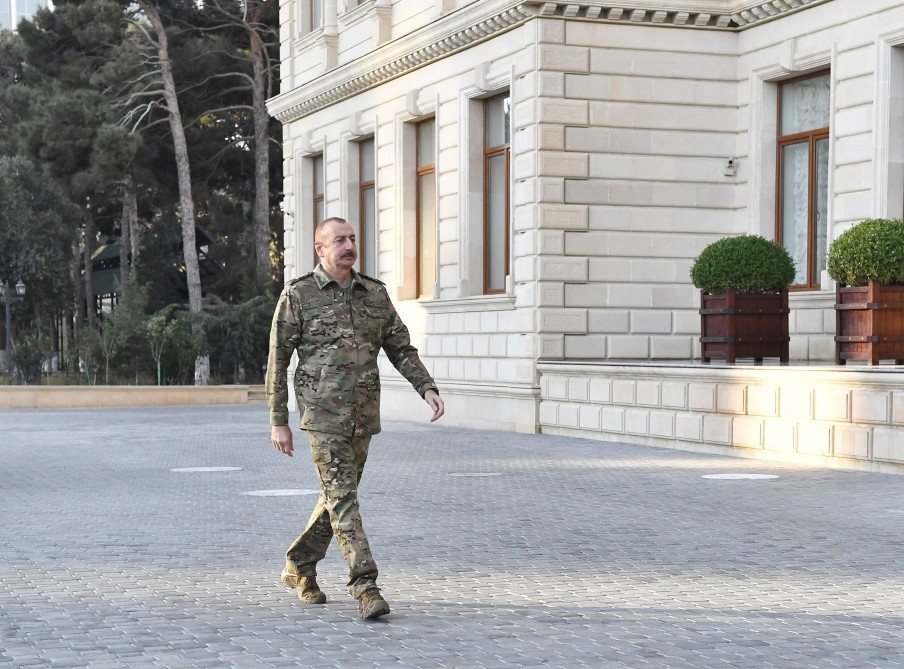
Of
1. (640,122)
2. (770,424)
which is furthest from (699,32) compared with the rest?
(770,424)

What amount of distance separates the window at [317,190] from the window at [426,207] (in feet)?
15.8

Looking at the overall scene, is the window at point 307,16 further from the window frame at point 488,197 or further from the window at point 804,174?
the window at point 804,174

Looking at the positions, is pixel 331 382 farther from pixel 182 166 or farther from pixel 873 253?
pixel 182 166

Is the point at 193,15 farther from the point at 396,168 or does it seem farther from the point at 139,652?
the point at 139,652

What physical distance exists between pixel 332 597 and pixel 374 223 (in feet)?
66.7

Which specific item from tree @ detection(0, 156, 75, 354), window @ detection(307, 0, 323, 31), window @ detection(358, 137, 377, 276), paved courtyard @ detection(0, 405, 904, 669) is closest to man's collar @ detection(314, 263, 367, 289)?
paved courtyard @ detection(0, 405, 904, 669)

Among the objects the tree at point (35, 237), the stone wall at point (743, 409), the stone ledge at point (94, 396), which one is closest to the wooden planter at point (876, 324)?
the stone wall at point (743, 409)

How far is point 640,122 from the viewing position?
21.1 m

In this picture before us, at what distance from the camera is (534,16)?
20.5m

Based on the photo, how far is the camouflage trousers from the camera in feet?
23.2

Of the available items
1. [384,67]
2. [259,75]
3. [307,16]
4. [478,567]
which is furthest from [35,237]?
[478,567]

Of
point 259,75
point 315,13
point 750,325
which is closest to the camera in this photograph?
point 750,325

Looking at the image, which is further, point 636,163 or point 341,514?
point 636,163

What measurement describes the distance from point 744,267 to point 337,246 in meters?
10.9
